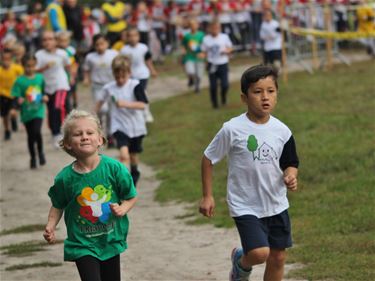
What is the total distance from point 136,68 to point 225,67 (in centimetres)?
336

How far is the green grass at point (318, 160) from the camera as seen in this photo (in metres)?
9.86

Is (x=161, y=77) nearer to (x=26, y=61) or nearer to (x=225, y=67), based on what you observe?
(x=225, y=67)

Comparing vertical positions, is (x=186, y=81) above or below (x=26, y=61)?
below

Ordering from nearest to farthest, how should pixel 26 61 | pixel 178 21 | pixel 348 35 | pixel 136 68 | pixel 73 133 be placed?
1. pixel 73 133
2. pixel 26 61
3. pixel 136 68
4. pixel 348 35
5. pixel 178 21

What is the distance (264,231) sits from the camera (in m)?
7.53

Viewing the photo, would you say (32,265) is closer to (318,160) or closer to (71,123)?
(71,123)

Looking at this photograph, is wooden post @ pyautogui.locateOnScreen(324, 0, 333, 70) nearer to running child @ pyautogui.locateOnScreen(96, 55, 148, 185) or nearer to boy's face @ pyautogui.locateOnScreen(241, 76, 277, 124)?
running child @ pyautogui.locateOnScreen(96, 55, 148, 185)

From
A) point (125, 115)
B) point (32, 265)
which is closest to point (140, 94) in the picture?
point (125, 115)

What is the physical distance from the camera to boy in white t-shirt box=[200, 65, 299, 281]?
7.48 meters

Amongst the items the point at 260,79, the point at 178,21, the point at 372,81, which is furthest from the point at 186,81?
the point at 260,79

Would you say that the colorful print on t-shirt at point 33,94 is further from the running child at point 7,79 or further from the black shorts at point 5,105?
the black shorts at point 5,105

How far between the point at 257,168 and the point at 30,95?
10344 millimetres

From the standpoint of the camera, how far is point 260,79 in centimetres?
750

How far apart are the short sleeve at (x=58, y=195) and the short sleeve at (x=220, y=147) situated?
1.06 meters
